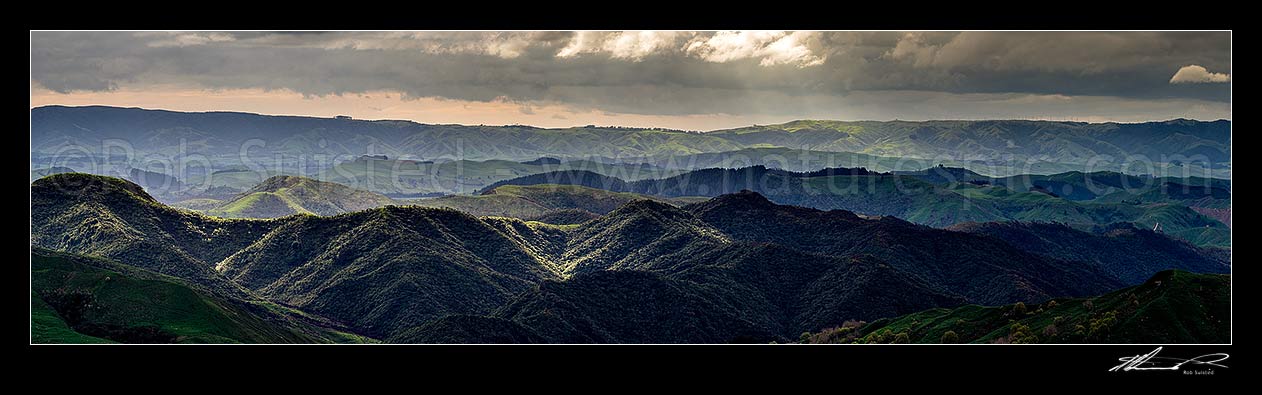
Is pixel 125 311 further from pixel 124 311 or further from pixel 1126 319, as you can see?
pixel 1126 319

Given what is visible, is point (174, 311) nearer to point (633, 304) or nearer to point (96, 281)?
point (96, 281)


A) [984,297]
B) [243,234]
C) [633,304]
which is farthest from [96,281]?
[984,297]

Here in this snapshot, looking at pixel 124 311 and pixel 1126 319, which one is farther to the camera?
pixel 124 311

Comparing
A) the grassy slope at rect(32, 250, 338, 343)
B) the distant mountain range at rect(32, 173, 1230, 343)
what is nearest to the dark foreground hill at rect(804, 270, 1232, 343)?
the distant mountain range at rect(32, 173, 1230, 343)
